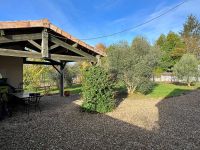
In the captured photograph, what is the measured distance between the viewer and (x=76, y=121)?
7.20m

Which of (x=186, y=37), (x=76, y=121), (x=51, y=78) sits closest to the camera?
(x=76, y=121)

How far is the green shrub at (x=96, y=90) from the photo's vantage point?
8.62 m

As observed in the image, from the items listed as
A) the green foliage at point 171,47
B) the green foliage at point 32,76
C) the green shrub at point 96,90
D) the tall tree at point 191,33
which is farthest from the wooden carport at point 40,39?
the tall tree at point 191,33

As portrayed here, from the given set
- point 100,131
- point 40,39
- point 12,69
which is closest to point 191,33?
point 12,69

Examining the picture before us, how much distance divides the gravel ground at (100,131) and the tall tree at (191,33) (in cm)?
3848

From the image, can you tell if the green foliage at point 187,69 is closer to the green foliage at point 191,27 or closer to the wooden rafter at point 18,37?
the wooden rafter at point 18,37

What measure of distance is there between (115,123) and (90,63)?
12.0 feet

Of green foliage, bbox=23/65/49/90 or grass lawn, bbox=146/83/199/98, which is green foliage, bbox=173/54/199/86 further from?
green foliage, bbox=23/65/49/90

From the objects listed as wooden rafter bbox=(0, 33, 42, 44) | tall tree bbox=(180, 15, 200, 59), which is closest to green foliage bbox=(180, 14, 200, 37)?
tall tree bbox=(180, 15, 200, 59)

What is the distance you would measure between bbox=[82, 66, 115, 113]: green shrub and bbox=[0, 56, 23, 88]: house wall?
13.5 ft

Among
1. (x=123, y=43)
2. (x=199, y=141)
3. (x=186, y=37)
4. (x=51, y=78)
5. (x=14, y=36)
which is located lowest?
(x=199, y=141)

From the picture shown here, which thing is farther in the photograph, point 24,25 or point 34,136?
point 24,25

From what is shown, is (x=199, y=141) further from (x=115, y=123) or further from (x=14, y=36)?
(x=14, y=36)

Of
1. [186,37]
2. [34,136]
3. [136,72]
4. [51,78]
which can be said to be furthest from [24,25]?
[186,37]
